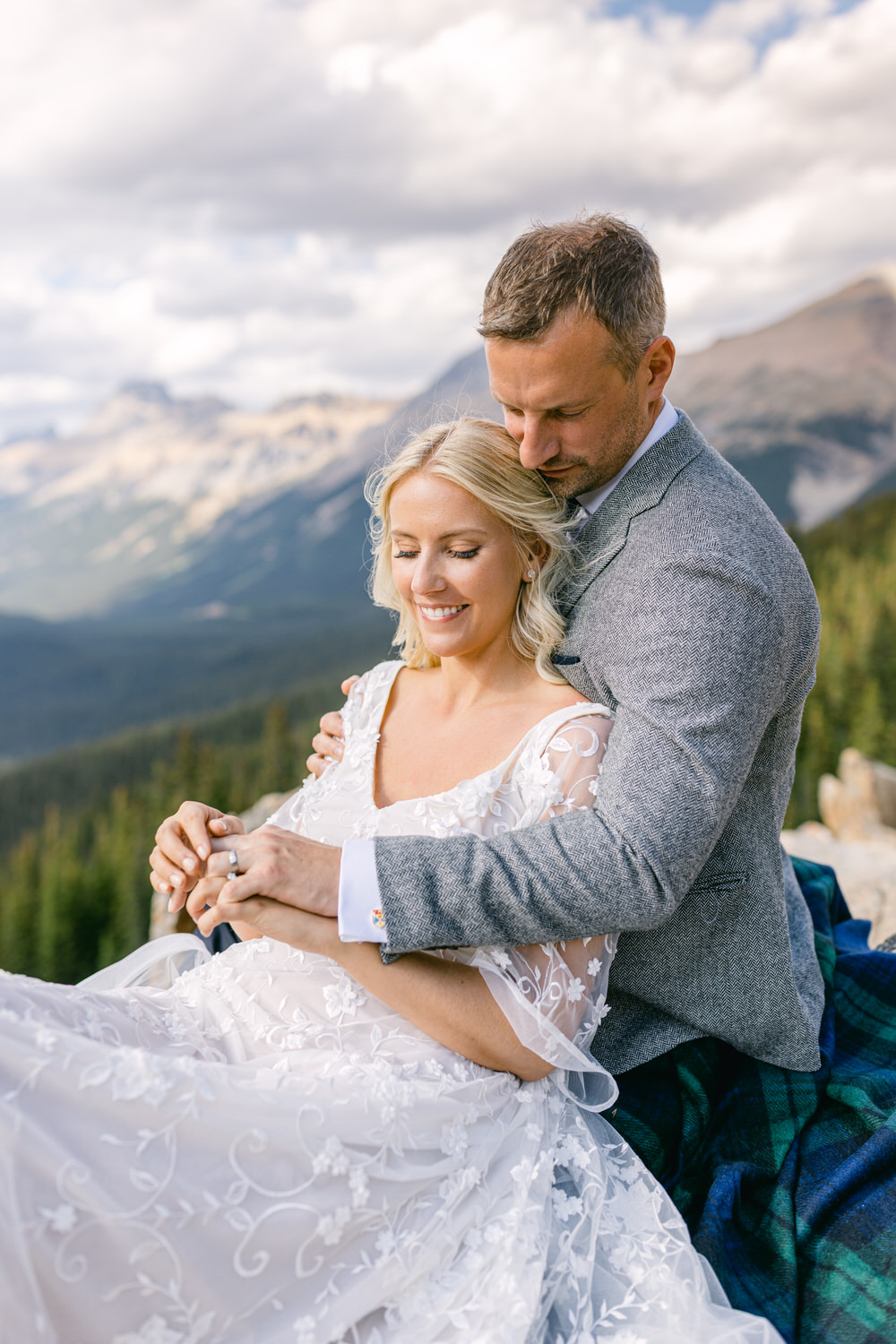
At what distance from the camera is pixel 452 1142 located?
2.64 m

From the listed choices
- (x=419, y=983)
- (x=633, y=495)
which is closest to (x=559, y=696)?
(x=633, y=495)

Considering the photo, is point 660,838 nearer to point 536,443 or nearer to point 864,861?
point 536,443

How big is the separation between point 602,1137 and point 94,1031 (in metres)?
1.55

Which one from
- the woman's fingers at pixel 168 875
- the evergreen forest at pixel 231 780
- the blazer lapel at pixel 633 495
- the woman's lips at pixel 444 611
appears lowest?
the evergreen forest at pixel 231 780

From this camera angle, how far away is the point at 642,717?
274 centimetres

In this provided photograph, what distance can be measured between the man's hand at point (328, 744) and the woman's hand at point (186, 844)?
2.88 feet

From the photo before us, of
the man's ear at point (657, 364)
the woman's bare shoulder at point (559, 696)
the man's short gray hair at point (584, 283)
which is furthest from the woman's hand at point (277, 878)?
the man's ear at point (657, 364)

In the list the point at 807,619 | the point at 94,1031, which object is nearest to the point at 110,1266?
the point at 94,1031

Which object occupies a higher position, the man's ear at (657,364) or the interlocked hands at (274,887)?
the man's ear at (657,364)

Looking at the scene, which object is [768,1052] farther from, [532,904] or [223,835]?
[223,835]

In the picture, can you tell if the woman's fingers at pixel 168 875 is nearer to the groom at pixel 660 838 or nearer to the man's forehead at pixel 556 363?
the groom at pixel 660 838

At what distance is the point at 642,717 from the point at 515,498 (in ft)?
3.26

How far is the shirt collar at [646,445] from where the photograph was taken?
3.23 m

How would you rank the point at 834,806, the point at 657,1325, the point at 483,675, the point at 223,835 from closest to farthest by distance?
the point at 657,1325 → the point at 223,835 → the point at 483,675 → the point at 834,806
